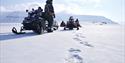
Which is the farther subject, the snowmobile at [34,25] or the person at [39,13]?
the person at [39,13]

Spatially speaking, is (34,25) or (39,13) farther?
(39,13)

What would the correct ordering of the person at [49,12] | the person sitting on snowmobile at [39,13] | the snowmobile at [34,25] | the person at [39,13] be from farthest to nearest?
the person at [49,12], the person at [39,13], the person sitting on snowmobile at [39,13], the snowmobile at [34,25]

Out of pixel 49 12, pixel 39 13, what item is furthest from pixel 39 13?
pixel 49 12

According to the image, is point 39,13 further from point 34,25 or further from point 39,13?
point 34,25

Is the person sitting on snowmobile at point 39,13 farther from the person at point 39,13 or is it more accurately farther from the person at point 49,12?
the person at point 49,12

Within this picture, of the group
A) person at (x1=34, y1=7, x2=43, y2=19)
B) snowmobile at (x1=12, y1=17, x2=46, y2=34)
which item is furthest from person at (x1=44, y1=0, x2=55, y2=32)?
snowmobile at (x1=12, y1=17, x2=46, y2=34)

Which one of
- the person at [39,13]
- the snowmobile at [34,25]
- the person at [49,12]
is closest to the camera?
the snowmobile at [34,25]

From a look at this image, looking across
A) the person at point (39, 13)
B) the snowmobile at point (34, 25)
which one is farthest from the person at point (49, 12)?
the snowmobile at point (34, 25)

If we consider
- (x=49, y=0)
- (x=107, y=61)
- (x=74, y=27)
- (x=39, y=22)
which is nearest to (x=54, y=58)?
(x=107, y=61)

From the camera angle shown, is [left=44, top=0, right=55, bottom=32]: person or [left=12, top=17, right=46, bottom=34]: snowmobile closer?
[left=12, top=17, right=46, bottom=34]: snowmobile

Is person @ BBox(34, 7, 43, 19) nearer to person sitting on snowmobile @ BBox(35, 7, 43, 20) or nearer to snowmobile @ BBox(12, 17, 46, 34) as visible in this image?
person sitting on snowmobile @ BBox(35, 7, 43, 20)

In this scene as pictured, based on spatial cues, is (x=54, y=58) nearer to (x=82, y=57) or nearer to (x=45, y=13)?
(x=82, y=57)

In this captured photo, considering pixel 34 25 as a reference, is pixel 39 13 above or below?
above

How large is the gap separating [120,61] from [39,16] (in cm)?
852
